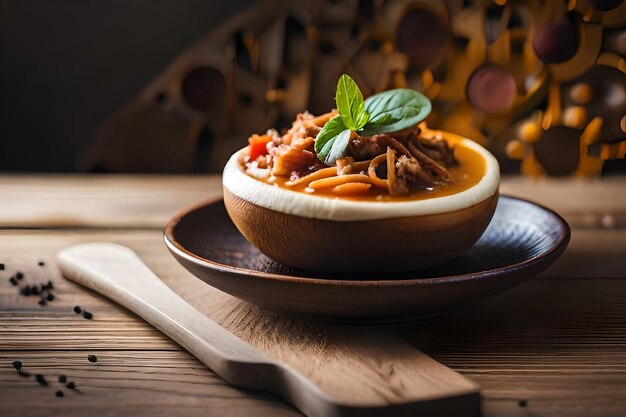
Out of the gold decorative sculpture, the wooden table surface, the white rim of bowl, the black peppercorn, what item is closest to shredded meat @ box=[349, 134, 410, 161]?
the white rim of bowl

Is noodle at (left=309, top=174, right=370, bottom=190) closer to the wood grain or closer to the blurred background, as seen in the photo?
the wood grain

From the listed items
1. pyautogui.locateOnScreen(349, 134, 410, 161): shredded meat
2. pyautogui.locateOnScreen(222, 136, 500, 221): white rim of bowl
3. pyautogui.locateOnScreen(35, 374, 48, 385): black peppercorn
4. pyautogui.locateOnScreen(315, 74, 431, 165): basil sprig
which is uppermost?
pyautogui.locateOnScreen(315, 74, 431, 165): basil sprig

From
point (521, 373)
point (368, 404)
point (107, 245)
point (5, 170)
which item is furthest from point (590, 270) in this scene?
point (5, 170)

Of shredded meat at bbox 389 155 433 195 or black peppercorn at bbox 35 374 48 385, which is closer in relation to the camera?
black peppercorn at bbox 35 374 48 385

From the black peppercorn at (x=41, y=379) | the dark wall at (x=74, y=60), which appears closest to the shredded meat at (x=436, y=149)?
the black peppercorn at (x=41, y=379)

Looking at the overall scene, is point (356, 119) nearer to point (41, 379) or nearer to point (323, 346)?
point (323, 346)

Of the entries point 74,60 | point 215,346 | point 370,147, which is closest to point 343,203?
point 370,147
